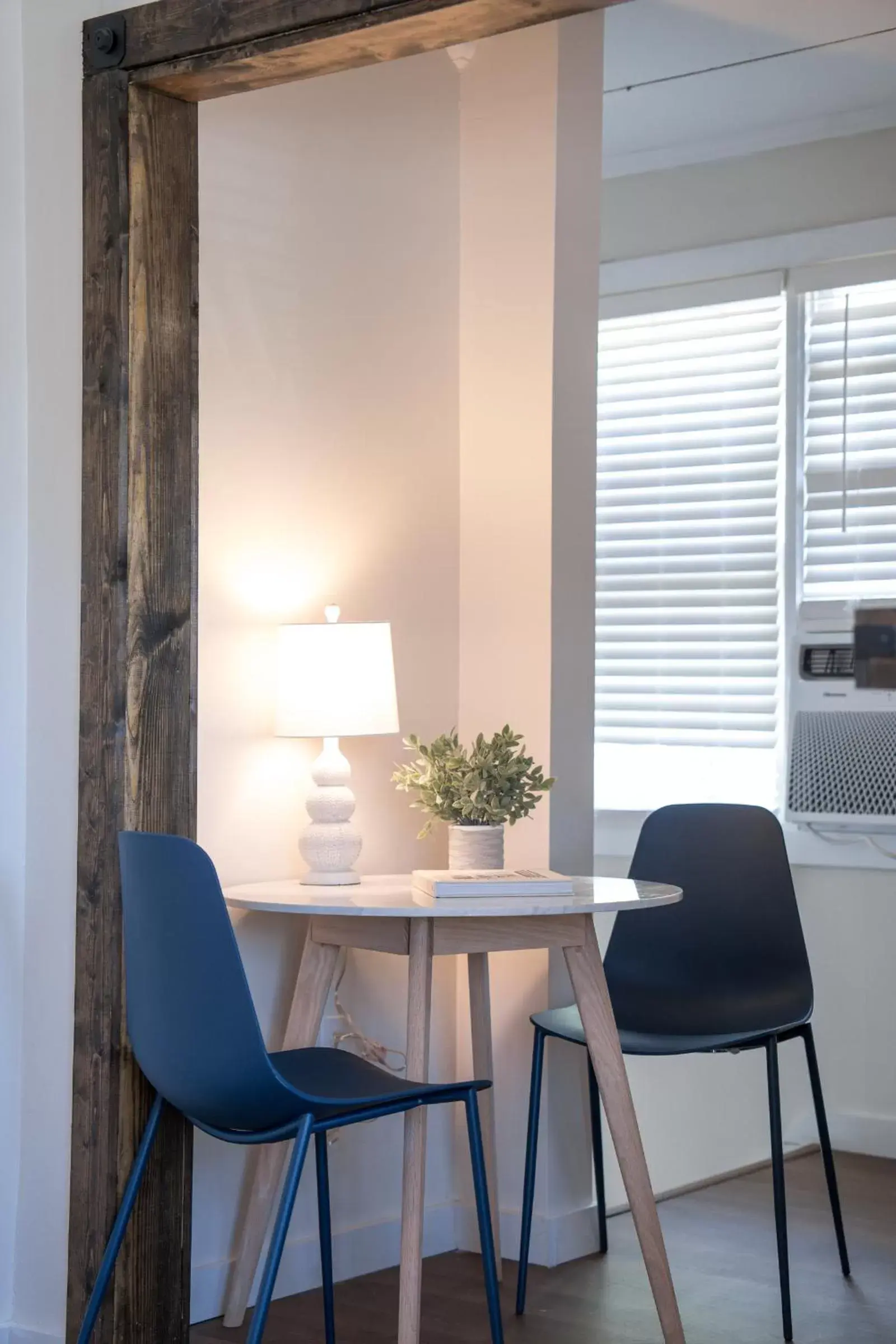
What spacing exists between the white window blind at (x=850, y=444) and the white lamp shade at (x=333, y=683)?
72.8 inches

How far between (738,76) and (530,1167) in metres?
2.71

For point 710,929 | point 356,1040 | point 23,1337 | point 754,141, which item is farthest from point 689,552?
point 23,1337

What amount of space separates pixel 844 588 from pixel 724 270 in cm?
98

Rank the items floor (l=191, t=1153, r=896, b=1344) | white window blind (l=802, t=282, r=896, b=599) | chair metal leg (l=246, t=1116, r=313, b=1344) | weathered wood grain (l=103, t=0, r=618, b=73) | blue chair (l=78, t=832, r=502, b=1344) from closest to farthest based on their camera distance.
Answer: chair metal leg (l=246, t=1116, r=313, b=1344) < blue chair (l=78, t=832, r=502, b=1344) < weathered wood grain (l=103, t=0, r=618, b=73) < floor (l=191, t=1153, r=896, b=1344) < white window blind (l=802, t=282, r=896, b=599)

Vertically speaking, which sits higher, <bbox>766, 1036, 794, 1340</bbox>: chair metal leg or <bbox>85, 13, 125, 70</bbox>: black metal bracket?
<bbox>85, 13, 125, 70</bbox>: black metal bracket

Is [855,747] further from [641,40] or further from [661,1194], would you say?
[641,40]

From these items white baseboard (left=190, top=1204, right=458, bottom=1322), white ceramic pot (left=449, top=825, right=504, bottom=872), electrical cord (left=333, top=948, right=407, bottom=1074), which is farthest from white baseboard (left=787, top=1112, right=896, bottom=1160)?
white ceramic pot (left=449, top=825, right=504, bottom=872)

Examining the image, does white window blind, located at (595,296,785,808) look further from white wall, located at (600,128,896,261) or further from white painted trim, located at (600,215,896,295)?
white wall, located at (600,128,896,261)

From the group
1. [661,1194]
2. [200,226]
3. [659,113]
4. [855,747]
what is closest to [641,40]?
[659,113]

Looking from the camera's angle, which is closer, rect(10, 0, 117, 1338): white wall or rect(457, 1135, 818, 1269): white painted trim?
rect(10, 0, 117, 1338): white wall

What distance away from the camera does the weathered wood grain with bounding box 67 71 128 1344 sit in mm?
2652

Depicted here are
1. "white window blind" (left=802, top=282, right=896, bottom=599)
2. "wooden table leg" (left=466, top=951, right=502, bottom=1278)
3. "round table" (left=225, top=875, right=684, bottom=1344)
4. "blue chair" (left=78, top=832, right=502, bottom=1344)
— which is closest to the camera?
"blue chair" (left=78, top=832, right=502, bottom=1344)

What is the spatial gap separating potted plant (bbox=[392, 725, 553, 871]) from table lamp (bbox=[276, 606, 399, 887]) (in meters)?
0.11

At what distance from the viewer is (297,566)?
124 inches
